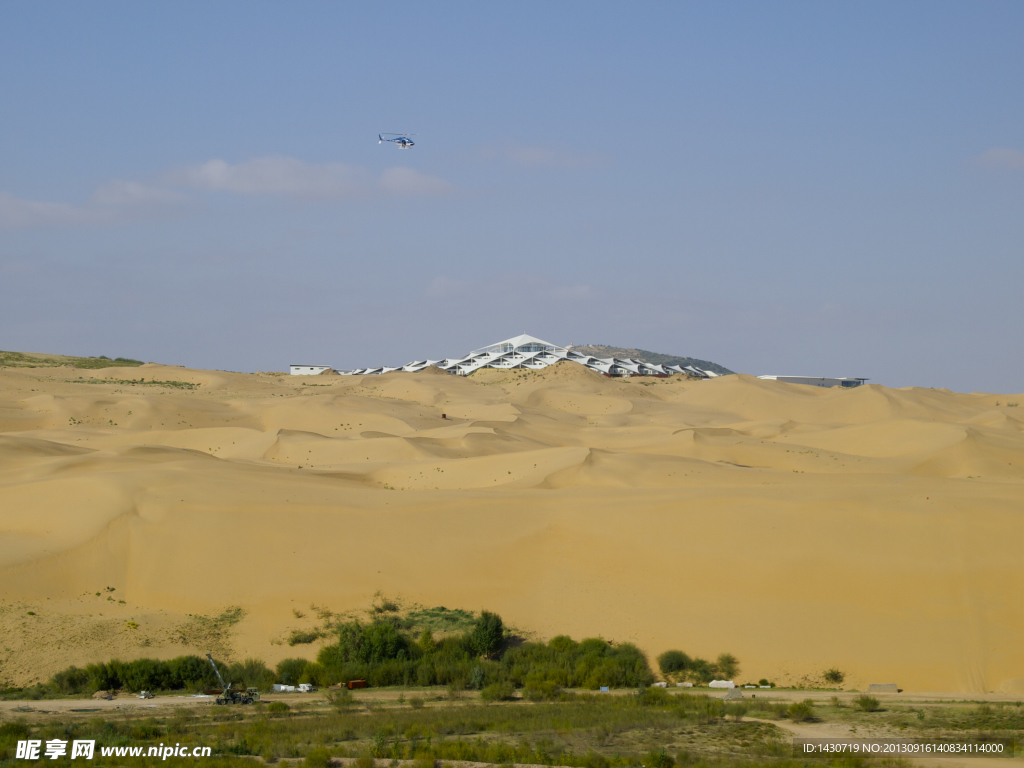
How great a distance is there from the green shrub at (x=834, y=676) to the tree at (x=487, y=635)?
6194 millimetres

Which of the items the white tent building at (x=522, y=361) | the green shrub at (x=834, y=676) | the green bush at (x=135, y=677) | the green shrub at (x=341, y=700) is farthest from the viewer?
the white tent building at (x=522, y=361)

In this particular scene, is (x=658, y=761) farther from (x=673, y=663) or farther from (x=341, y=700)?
(x=673, y=663)

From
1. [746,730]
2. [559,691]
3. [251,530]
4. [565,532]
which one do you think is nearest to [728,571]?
[565,532]

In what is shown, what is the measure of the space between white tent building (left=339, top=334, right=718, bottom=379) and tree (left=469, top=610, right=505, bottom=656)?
76.5 meters

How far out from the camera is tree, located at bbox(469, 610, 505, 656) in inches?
775

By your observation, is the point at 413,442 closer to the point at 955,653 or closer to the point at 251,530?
the point at 251,530

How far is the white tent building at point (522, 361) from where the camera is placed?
100625 millimetres

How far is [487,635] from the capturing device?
19.7m

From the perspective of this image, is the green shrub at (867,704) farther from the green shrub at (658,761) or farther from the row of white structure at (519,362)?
the row of white structure at (519,362)

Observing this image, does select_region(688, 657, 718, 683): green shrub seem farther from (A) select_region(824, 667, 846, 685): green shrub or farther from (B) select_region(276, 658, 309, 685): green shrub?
(B) select_region(276, 658, 309, 685): green shrub

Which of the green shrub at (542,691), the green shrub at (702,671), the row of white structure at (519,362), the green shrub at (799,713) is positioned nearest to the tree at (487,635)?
the green shrub at (542,691)

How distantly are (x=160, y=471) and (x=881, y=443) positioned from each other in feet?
105

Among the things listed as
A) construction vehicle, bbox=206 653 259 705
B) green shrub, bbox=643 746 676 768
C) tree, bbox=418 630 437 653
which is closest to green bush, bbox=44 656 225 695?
construction vehicle, bbox=206 653 259 705

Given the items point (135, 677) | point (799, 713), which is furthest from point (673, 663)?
point (135, 677)
